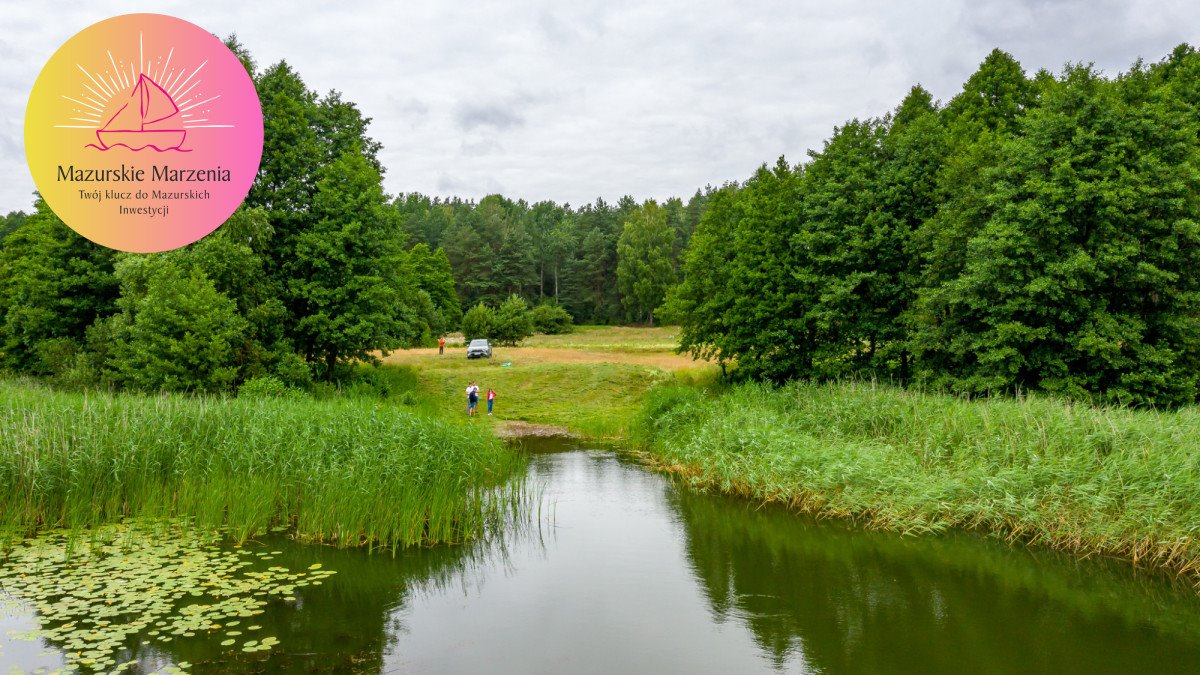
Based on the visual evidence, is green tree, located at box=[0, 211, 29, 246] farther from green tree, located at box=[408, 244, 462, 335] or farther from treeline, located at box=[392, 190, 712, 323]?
green tree, located at box=[408, 244, 462, 335]

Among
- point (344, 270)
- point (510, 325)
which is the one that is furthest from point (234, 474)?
point (510, 325)

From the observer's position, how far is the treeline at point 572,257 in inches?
3504

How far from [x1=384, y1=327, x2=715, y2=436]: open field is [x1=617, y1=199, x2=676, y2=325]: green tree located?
122 feet

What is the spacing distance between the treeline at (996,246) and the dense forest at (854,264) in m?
0.09

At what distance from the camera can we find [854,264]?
29.5 meters

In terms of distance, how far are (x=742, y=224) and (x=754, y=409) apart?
522 inches

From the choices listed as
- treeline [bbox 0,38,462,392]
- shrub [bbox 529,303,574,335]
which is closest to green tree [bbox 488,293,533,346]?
shrub [bbox 529,303,574,335]

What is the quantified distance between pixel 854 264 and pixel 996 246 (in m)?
7.79

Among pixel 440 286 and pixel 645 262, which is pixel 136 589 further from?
pixel 645 262

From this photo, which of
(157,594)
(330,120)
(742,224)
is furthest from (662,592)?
(330,120)

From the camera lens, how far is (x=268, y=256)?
3075 centimetres

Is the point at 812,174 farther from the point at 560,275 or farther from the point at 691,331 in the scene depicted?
the point at 560,275

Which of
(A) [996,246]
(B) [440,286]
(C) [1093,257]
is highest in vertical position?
(B) [440,286]

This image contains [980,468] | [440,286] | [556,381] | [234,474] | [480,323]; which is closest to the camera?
[234,474]
